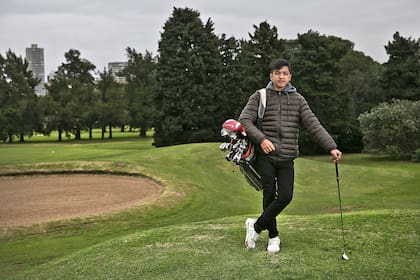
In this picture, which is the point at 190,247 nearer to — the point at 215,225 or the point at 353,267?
the point at 215,225

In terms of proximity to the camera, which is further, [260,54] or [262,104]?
[260,54]

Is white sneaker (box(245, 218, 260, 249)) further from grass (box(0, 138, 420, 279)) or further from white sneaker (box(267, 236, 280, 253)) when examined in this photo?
white sneaker (box(267, 236, 280, 253))

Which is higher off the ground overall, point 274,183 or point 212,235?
point 274,183

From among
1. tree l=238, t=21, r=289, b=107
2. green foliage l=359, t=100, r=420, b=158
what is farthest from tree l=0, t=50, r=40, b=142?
green foliage l=359, t=100, r=420, b=158

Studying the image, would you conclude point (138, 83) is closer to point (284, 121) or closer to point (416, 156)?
point (416, 156)

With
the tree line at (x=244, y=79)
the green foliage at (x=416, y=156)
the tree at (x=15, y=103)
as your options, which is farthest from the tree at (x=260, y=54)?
the tree at (x=15, y=103)

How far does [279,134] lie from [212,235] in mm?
2109

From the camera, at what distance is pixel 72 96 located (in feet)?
206

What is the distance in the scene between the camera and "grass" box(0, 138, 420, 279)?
4.91 meters

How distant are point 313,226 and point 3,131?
56.9 metres

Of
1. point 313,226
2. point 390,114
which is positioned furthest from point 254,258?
point 390,114

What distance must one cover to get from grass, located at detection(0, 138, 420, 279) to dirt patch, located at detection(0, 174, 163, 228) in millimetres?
719

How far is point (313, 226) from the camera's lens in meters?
6.71

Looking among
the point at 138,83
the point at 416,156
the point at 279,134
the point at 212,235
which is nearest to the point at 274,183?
the point at 279,134
